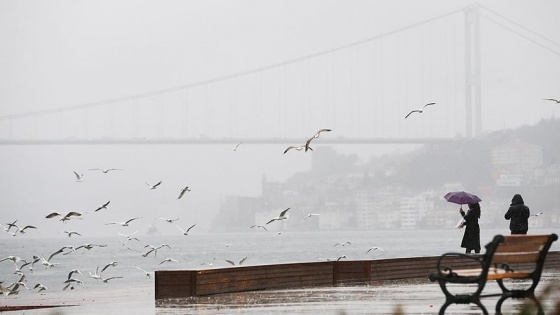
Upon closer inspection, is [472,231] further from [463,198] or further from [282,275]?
[282,275]

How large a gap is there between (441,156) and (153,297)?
115 metres

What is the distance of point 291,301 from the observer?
9.20 metres

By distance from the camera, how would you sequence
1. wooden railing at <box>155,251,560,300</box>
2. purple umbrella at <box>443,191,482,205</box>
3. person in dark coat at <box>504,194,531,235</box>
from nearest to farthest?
wooden railing at <box>155,251,560,300</box>, person in dark coat at <box>504,194,531,235</box>, purple umbrella at <box>443,191,482,205</box>

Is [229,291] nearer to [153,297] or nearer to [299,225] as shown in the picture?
[153,297]

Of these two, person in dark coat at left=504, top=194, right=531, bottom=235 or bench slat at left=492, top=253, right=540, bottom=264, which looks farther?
person in dark coat at left=504, top=194, right=531, bottom=235

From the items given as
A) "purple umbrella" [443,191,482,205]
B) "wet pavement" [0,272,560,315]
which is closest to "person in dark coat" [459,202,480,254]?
"purple umbrella" [443,191,482,205]

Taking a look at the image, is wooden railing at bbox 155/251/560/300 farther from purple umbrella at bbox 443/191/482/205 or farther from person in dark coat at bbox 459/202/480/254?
purple umbrella at bbox 443/191/482/205

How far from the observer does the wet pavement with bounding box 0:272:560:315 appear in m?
8.35

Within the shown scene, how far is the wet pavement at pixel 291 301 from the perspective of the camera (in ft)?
27.4

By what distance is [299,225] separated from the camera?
13525 cm

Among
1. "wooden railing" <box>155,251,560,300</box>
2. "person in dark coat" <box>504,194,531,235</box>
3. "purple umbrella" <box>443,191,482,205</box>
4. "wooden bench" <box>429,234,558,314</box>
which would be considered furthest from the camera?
"purple umbrella" <box>443,191,482,205</box>

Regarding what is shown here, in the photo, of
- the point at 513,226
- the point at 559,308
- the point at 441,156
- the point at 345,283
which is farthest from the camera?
the point at 441,156

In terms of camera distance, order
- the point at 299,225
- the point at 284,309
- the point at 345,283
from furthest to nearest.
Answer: the point at 299,225 < the point at 345,283 < the point at 284,309

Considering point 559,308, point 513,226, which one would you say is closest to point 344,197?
point 513,226
